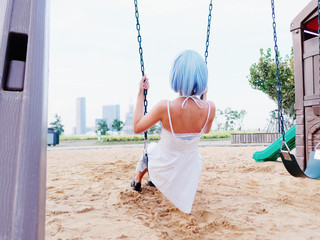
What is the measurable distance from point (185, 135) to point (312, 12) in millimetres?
4283

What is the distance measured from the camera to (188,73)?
5.80 feet

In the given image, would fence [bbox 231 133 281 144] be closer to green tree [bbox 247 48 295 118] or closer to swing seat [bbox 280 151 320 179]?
green tree [bbox 247 48 295 118]

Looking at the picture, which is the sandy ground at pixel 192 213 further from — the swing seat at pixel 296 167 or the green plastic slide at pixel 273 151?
the green plastic slide at pixel 273 151

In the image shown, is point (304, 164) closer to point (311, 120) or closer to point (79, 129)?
point (311, 120)

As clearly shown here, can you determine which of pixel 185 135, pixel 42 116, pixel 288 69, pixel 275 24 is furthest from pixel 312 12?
pixel 288 69

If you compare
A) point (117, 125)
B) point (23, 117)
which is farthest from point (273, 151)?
point (117, 125)

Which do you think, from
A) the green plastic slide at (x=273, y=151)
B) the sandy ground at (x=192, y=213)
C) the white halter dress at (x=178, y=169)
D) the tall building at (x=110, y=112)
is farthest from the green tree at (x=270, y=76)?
the tall building at (x=110, y=112)

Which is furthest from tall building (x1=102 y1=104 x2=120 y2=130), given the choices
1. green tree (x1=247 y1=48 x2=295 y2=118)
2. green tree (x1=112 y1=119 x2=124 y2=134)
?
green tree (x1=247 y1=48 x2=295 y2=118)

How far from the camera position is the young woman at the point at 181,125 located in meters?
1.80

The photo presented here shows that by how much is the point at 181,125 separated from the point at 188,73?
1.32 ft

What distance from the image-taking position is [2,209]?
55 centimetres

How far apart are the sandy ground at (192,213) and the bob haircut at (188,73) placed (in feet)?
3.78

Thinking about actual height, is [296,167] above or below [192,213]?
above

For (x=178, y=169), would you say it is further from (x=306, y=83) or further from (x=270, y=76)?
(x=270, y=76)
